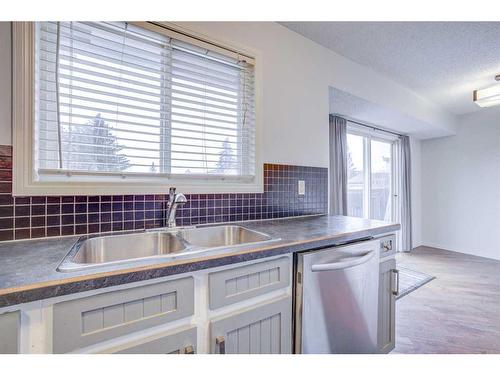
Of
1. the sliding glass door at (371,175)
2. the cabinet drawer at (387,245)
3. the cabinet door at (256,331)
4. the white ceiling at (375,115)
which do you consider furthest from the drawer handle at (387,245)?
the sliding glass door at (371,175)

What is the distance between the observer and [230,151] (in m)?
1.65

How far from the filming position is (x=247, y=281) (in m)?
0.93

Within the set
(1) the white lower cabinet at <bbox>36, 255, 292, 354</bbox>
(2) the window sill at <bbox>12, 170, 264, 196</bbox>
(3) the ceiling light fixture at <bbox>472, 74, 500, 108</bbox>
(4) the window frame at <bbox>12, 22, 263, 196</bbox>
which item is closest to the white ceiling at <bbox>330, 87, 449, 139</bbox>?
(3) the ceiling light fixture at <bbox>472, 74, 500, 108</bbox>

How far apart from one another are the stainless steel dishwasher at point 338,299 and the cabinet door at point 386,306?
111mm

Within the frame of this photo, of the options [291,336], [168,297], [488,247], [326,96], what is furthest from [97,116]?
[488,247]

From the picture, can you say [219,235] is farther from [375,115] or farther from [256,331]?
[375,115]

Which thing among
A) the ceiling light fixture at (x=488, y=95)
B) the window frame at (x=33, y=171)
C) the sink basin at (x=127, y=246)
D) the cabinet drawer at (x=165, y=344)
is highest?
the ceiling light fixture at (x=488, y=95)

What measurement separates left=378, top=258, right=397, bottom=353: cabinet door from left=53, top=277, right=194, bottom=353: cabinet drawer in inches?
47.5

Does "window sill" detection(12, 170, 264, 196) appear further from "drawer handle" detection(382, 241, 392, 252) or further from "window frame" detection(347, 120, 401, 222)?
"window frame" detection(347, 120, 401, 222)

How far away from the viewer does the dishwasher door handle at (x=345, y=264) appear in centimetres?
109

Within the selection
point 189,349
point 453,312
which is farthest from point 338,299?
point 453,312

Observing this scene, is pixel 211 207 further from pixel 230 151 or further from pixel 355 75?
pixel 355 75

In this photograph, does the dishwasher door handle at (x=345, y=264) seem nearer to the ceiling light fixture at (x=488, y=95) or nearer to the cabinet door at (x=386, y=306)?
the cabinet door at (x=386, y=306)
